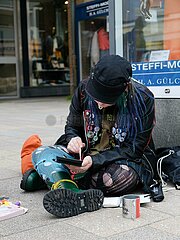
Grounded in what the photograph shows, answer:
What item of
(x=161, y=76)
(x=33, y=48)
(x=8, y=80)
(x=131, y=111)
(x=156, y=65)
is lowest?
(x=8, y=80)

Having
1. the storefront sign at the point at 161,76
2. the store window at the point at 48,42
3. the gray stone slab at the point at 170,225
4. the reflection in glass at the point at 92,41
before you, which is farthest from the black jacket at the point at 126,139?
the store window at the point at 48,42

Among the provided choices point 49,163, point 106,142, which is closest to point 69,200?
point 49,163

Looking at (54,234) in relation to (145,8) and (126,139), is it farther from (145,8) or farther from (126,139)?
(145,8)

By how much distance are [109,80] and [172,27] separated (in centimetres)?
214

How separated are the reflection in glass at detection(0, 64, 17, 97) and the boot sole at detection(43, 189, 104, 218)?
15222 mm

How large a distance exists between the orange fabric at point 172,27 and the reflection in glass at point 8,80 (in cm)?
1348

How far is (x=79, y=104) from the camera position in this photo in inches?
138

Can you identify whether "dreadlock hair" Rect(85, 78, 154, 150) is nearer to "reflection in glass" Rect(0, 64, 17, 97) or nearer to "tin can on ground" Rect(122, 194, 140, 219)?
"tin can on ground" Rect(122, 194, 140, 219)

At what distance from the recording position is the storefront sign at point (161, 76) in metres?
4.43

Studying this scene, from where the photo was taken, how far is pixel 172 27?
4828mm

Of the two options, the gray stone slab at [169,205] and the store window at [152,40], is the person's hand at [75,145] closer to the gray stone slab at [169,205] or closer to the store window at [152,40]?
the gray stone slab at [169,205]

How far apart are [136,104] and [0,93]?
15.0 meters

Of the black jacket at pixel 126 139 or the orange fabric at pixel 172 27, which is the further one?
the orange fabric at pixel 172 27

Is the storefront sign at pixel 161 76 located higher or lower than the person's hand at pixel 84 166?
higher
